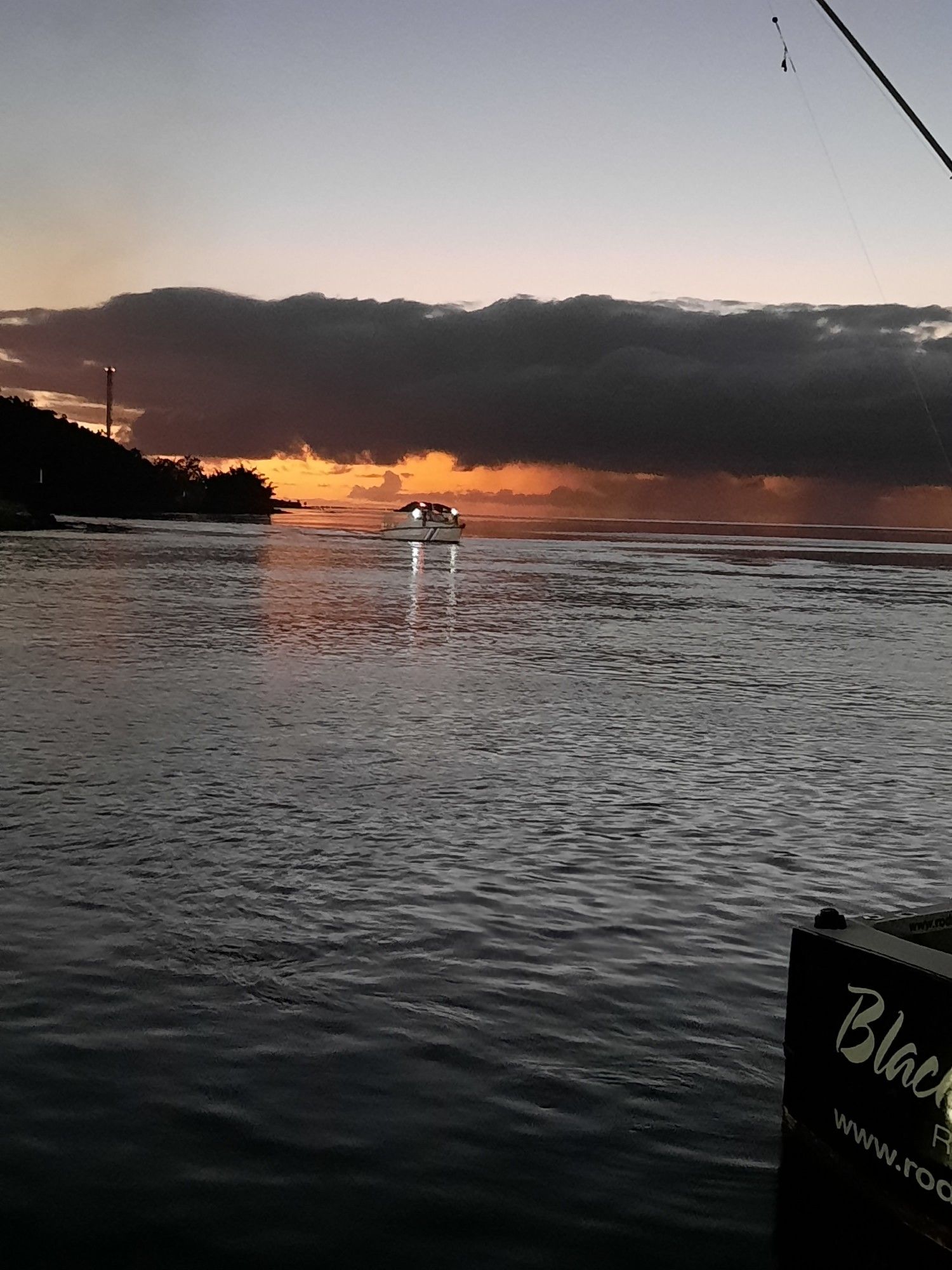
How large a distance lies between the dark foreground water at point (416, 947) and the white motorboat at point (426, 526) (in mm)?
144465

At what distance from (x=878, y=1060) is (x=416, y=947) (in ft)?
18.0

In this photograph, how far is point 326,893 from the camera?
41.5ft

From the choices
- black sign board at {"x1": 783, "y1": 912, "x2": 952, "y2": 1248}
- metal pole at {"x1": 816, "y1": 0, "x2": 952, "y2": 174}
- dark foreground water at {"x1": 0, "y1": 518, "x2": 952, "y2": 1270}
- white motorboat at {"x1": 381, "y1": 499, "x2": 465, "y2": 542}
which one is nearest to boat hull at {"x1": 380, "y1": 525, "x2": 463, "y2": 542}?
white motorboat at {"x1": 381, "y1": 499, "x2": 465, "y2": 542}

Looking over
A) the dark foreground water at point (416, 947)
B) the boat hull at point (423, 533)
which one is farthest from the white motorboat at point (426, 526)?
the dark foreground water at point (416, 947)

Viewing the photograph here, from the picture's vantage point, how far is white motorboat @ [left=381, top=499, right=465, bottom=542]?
17525 centimetres

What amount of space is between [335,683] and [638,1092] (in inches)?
881

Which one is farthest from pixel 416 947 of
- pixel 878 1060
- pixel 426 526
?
pixel 426 526

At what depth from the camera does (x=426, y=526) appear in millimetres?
180750

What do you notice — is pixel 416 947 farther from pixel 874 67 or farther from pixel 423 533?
pixel 423 533

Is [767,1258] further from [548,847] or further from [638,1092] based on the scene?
[548,847]

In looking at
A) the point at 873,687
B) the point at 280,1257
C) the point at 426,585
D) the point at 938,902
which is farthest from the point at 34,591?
the point at 280,1257

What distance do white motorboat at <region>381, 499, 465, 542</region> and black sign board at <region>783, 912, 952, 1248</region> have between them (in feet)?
550

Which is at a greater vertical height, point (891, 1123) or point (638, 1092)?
point (891, 1123)

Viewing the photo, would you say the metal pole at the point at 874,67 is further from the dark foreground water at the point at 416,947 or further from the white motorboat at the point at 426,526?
the white motorboat at the point at 426,526
